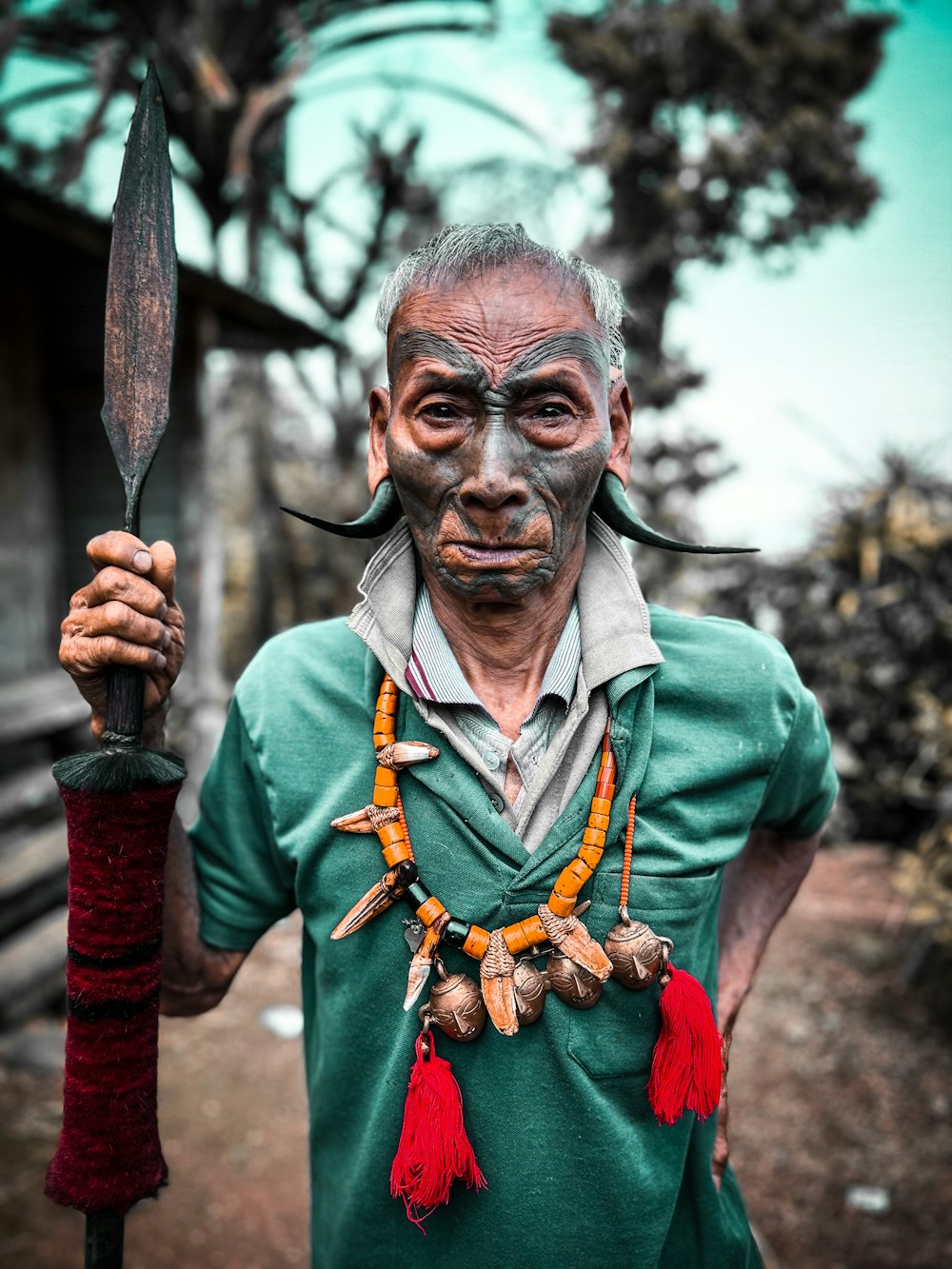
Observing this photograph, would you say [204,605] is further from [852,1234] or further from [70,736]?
[852,1234]

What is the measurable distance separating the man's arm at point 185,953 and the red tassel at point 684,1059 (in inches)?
28.4

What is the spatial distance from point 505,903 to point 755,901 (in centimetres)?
80

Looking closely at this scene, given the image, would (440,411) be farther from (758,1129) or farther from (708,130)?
(708,130)

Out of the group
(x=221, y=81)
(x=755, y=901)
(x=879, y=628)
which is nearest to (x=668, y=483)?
(x=879, y=628)

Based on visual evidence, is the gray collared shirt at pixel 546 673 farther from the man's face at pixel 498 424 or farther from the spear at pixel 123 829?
the spear at pixel 123 829

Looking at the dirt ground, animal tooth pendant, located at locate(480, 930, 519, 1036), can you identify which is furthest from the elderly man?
the dirt ground

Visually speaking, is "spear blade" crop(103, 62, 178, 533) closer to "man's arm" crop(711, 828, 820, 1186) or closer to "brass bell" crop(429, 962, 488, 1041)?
"brass bell" crop(429, 962, 488, 1041)

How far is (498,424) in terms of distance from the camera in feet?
4.50

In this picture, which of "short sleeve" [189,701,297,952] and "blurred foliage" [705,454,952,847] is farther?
"blurred foliage" [705,454,952,847]

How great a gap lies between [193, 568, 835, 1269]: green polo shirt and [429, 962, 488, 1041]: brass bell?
39 mm

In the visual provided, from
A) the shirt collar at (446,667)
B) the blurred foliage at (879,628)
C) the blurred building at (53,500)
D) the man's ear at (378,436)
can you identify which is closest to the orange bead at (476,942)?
the shirt collar at (446,667)

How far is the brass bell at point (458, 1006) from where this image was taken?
1.35m

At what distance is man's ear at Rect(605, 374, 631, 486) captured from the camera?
59.9 inches

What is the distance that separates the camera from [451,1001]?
1347mm
